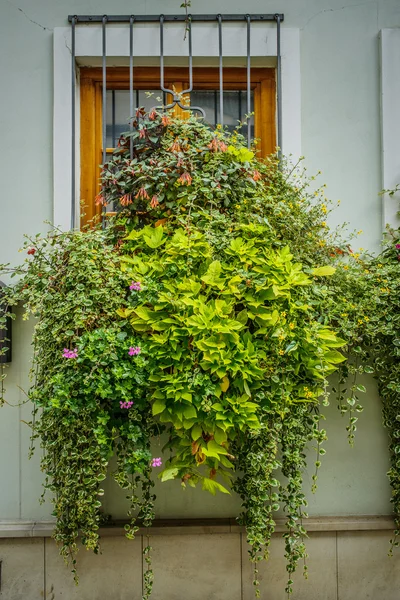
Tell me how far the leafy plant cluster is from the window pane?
1.87 ft

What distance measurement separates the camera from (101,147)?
3.54 m

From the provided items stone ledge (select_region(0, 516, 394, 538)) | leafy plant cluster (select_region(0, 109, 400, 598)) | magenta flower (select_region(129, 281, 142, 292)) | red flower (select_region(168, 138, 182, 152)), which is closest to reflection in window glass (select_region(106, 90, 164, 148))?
leafy plant cluster (select_region(0, 109, 400, 598))

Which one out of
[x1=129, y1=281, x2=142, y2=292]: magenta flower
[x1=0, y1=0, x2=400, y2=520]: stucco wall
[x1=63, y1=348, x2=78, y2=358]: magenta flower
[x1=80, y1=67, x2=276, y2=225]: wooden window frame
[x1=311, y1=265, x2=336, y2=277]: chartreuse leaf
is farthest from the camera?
[x1=80, y1=67, x2=276, y2=225]: wooden window frame

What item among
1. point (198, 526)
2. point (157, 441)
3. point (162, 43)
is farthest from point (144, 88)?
point (198, 526)

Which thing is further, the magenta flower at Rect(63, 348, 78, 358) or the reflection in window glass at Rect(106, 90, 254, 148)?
the reflection in window glass at Rect(106, 90, 254, 148)

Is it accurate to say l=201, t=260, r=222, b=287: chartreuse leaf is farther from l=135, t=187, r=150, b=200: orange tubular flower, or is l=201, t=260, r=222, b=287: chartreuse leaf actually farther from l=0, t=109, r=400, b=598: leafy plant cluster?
l=135, t=187, r=150, b=200: orange tubular flower

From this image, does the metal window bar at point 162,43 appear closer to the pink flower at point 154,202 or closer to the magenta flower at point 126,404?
the pink flower at point 154,202

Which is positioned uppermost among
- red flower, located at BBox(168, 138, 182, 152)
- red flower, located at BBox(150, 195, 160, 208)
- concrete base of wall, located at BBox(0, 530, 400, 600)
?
red flower, located at BBox(168, 138, 182, 152)

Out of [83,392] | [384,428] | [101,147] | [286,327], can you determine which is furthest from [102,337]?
[384,428]

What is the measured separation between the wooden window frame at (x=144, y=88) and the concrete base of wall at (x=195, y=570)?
6.81ft

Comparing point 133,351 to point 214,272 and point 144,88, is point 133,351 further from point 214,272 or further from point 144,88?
point 144,88

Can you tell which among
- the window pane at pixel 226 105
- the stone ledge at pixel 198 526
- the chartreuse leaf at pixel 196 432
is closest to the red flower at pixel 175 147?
the window pane at pixel 226 105

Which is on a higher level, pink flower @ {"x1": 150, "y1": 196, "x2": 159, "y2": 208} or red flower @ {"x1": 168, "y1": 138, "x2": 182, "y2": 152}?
red flower @ {"x1": 168, "y1": 138, "x2": 182, "y2": 152}

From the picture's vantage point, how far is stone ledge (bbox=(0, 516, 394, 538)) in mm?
3129
